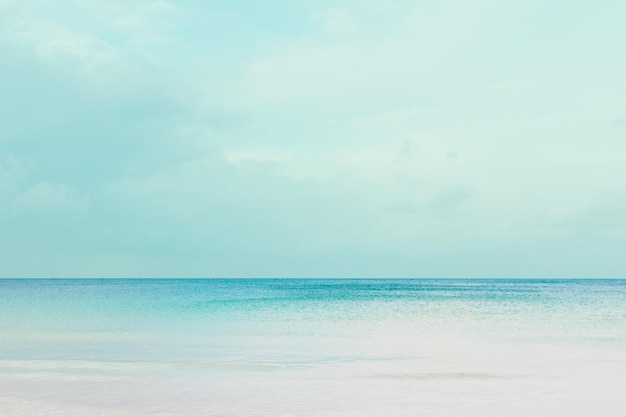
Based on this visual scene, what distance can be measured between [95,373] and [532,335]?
1826cm

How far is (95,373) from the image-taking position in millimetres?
15898

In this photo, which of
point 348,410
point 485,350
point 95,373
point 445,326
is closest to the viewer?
point 348,410

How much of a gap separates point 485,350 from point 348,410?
1063 centimetres

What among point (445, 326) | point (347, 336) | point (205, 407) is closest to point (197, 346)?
point (347, 336)

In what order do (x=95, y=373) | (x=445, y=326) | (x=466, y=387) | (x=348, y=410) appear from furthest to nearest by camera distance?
(x=445, y=326), (x=95, y=373), (x=466, y=387), (x=348, y=410)

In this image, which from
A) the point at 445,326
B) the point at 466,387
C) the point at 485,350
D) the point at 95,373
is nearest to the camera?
the point at 466,387

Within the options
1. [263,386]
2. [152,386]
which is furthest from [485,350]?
[152,386]

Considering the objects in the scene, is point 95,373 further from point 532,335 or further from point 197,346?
point 532,335

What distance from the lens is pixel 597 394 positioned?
13391mm

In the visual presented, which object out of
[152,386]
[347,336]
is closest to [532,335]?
[347,336]

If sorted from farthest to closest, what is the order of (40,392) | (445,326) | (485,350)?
1. (445,326)
2. (485,350)
3. (40,392)

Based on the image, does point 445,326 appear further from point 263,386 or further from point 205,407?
point 205,407

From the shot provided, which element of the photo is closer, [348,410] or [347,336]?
[348,410]

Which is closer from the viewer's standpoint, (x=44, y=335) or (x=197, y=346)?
(x=197, y=346)
